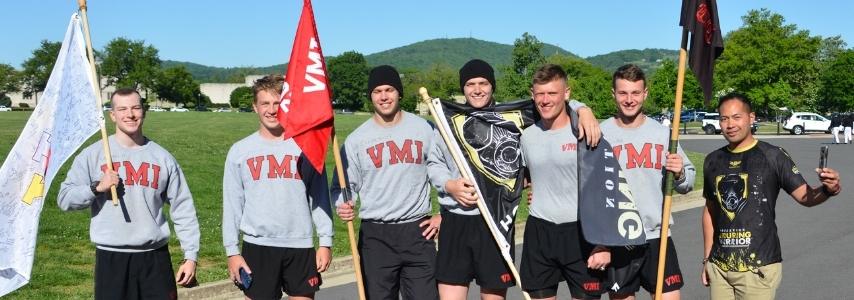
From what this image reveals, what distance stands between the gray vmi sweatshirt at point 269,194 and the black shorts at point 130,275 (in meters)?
0.46

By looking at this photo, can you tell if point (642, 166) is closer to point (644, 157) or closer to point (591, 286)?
point (644, 157)

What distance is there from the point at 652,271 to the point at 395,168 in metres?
1.80

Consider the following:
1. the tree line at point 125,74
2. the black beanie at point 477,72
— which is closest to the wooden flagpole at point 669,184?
the black beanie at point 477,72

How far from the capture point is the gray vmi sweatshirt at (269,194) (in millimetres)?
5309

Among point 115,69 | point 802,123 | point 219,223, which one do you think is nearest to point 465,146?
point 219,223

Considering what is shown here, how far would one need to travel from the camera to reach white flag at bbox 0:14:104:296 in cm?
513

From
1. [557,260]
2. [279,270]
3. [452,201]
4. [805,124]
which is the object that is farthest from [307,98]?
[805,124]

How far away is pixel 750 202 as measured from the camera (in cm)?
518

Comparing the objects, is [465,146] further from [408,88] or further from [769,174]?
[408,88]

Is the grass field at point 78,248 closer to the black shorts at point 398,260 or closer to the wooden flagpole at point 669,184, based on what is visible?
the black shorts at point 398,260

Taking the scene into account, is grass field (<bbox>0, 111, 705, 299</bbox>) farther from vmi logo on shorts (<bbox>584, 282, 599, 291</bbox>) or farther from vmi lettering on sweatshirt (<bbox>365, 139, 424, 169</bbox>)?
vmi logo on shorts (<bbox>584, 282, 599, 291</bbox>)

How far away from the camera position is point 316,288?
214 inches

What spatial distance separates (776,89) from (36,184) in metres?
58.0

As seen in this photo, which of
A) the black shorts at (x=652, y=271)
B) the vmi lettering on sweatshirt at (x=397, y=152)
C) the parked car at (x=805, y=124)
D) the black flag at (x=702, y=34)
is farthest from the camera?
the parked car at (x=805, y=124)
